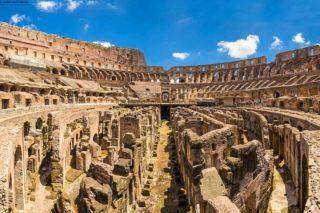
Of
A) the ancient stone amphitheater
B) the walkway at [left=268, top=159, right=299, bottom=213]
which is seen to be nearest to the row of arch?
the ancient stone amphitheater

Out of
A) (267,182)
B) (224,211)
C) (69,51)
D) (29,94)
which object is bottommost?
(267,182)

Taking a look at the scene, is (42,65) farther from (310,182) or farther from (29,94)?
(310,182)

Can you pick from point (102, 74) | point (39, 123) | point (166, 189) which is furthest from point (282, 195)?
point (102, 74)

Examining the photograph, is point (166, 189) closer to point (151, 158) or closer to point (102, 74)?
point (151, 158)

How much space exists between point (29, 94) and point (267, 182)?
26362 millimetres

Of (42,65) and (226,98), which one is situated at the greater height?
(42,65)

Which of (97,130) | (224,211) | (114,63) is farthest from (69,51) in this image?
(224,211)

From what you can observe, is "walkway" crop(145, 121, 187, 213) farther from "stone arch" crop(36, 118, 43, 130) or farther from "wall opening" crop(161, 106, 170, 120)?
"wall opening" crop(161, 106, 170, 120)

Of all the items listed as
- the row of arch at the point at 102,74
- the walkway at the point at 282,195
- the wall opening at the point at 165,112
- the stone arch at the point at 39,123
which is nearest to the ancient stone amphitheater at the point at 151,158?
the walkway at the point at 282,195

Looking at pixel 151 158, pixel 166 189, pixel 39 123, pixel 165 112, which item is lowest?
pixel 166 189

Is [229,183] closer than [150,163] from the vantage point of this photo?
Yes

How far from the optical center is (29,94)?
2748cm

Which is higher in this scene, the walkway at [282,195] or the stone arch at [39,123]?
the stone arch at [39,123]

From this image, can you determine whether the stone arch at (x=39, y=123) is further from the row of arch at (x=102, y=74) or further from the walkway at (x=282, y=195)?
the row of arch at (x=102, y=74)
